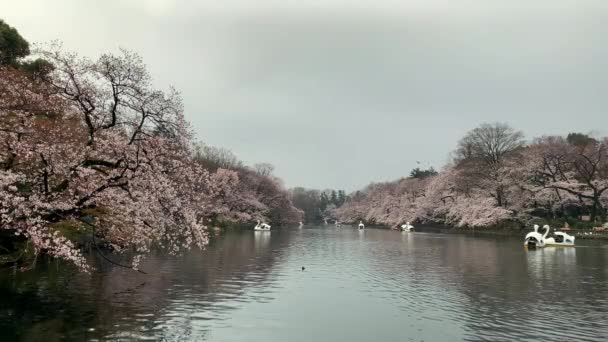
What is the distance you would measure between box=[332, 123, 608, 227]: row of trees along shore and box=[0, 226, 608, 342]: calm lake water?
40.8 m

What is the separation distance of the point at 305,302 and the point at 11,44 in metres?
34.0

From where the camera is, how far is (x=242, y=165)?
4552 inches

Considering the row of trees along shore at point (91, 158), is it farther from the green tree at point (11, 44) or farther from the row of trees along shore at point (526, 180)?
the row of trees along shore at point (526, 180)

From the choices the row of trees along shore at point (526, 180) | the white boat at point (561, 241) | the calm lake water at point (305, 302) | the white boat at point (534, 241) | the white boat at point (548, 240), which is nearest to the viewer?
the calm lake water at point (305, 302)

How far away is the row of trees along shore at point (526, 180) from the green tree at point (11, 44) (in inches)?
2473

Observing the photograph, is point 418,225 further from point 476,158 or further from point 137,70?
point 137,70

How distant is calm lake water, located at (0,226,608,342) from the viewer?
49.5ft

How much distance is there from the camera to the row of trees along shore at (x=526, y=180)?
68125 mm

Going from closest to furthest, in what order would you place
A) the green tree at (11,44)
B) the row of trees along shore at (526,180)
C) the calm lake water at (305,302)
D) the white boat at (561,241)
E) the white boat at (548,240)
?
the calm lake water at (305,302) → the green tree at (11,44) → the white boat at (548,240) → the white boat at (561,241) → the row of trees along shore at (526,180)

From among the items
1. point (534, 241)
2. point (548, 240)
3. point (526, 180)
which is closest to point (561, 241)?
point (548, 240)

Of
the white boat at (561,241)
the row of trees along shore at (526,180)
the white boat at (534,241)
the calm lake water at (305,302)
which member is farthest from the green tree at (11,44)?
the row of trees along shore at (526,180)

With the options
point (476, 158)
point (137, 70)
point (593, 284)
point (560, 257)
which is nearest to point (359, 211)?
point (476, 158)

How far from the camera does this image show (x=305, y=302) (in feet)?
66.9

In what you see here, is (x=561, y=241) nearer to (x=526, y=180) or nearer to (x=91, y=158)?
(x=526, y=180)
